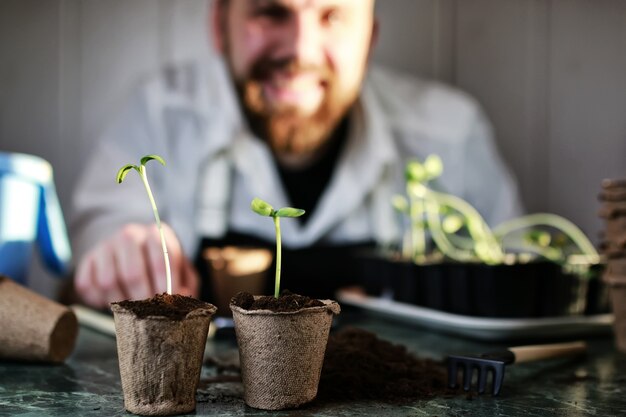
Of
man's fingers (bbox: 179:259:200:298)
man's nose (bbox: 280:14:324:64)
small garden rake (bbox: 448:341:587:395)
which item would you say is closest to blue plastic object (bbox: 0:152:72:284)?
man's fingers (bbox: 179:259:200:298)

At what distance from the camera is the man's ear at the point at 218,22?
217cm

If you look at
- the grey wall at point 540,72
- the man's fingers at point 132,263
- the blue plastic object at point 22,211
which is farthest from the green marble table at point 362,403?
the grey wall at point 540,72

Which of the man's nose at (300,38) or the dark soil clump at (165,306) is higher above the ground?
the man's nose at (300,38)

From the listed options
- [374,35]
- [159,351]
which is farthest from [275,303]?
[374,35]

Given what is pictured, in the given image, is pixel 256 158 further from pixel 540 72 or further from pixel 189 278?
pixel 540 72

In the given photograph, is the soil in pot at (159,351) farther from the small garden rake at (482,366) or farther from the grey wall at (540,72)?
the grey wall at (540,72)

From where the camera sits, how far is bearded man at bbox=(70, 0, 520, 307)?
209 centimetres

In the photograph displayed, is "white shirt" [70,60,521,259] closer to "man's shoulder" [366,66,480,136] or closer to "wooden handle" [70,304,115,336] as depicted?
"man's shoulder" [366,66,480,136]

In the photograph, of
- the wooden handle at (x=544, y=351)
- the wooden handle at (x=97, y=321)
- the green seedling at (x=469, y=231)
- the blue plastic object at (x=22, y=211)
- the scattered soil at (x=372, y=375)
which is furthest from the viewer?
the green seedling at (x=469, y=231)

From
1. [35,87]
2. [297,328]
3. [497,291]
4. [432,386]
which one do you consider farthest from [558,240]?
[35,87]

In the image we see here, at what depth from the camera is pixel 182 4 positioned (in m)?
2.17

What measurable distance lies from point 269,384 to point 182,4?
5.01 feet

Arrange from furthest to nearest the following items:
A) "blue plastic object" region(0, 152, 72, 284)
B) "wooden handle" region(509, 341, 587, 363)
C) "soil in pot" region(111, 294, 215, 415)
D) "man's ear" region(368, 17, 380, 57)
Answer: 1. "man's ear" region(368, 17, 380, 57)
2. "blue plastic object" region(0, 152, 72, 284)
3. "wooden handle" region(509, 341, 587, 363)
4. "soil in pot" region(111, 294, 215, 415)

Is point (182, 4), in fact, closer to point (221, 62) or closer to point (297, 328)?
point (221, 62)
